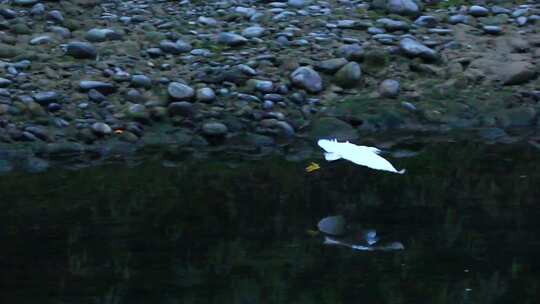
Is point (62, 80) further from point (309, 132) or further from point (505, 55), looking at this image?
point (505, 55)

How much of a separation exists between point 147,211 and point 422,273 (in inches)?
73.6

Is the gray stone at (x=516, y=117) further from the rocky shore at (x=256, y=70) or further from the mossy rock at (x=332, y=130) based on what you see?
the mossy rock at (x=332, y=130)

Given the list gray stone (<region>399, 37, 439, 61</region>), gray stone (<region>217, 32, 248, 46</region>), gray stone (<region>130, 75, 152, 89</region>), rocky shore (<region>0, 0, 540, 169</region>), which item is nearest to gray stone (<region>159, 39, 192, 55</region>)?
rocky shore (<region>0, 0, 540, 169</region>)

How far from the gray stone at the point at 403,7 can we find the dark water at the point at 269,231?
→ 221 cm

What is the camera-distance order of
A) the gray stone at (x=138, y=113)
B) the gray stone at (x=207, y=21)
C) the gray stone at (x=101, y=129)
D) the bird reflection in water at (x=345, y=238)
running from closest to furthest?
1. the bird reflection in water at (x=345, y=238)
2. the gray stone at (x=101, y=129)
3. the gray stone at (x=138, y=113)
4. the gray stone at (x=207, y=21)

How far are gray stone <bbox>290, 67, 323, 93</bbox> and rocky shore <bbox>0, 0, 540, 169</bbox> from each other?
0.01 m

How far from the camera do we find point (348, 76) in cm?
1005

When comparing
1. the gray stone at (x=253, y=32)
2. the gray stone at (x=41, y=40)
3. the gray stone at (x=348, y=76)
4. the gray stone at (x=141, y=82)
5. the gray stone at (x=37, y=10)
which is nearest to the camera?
the gray stone at (x=141, y=82)

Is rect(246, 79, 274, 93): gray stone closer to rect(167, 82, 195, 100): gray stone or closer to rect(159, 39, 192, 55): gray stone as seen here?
rect(167, 82, 195, 100): gray stone

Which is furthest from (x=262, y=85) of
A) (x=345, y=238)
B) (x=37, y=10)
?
(x=345, y=238)

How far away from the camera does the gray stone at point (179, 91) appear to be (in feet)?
31.5

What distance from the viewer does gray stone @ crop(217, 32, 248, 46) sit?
10.4 m

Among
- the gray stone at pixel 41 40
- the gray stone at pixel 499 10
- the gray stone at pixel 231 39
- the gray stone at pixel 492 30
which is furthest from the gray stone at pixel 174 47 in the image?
the gray stone at pixel 499 10

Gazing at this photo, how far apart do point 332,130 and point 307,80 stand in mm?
644
